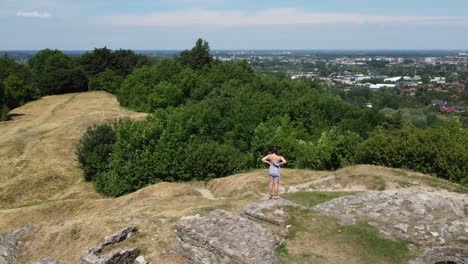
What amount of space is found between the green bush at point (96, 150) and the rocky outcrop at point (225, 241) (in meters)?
24.1

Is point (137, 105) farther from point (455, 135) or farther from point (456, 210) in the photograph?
point (456, 210)

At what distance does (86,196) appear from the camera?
1383 inches

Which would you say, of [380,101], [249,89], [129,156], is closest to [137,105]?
[249,89]

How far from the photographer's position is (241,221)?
15875 mm

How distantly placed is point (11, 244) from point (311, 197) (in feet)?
46.4

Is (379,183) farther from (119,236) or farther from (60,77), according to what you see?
(60,77)

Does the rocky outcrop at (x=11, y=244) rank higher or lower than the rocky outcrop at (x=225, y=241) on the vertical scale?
lower

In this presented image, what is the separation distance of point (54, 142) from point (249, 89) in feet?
87.9

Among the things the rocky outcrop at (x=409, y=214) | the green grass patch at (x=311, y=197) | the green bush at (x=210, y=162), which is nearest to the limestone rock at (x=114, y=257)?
the rocky outcrop at (x=409, y=214)

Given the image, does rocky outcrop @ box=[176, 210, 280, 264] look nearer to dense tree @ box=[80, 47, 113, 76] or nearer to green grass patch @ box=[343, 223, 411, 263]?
green grass patch @ box=[343, 223, 411, 263]

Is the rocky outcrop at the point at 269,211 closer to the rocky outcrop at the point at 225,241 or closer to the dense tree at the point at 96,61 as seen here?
the rocky outcrop at the point at 225,241

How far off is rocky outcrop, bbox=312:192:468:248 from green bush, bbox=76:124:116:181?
24990 millimetres

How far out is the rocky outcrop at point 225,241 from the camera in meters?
14.1

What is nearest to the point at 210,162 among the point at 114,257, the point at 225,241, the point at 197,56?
the point at 114,257
